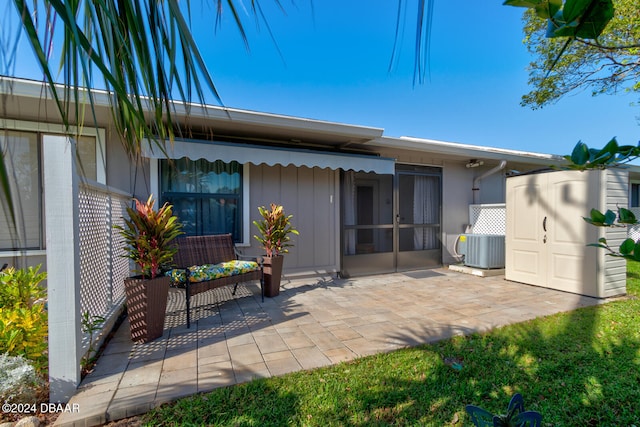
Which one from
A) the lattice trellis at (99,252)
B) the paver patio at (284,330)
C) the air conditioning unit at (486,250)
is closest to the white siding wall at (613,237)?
the paver patio at (284,330)

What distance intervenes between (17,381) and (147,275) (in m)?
1.41

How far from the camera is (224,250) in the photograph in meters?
5.30

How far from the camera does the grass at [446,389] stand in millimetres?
2227

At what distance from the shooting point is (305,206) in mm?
6770

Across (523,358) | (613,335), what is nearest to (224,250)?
(523,358)

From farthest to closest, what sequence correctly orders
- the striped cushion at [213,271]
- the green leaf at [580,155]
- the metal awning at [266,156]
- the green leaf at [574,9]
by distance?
1. the metal awning at [266,156]
2. the striped cushion at [213,271]
3. the green leaf at [580,155]
4. the green leaf at [574,9]

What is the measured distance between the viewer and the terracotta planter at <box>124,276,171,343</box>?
3367 millimetres

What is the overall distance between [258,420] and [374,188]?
6.16m

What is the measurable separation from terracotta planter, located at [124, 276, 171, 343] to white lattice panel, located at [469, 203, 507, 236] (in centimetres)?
795

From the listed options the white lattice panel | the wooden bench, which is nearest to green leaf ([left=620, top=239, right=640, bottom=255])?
the wooden bench

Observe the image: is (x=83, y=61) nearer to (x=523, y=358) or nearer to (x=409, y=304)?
(x=523, y=358)

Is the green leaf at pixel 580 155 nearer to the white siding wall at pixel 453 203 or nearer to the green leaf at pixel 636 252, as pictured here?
the green leaf at pixel 636 252

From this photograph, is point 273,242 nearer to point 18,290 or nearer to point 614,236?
point 18,290

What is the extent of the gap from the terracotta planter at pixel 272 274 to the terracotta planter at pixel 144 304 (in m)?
1.97
